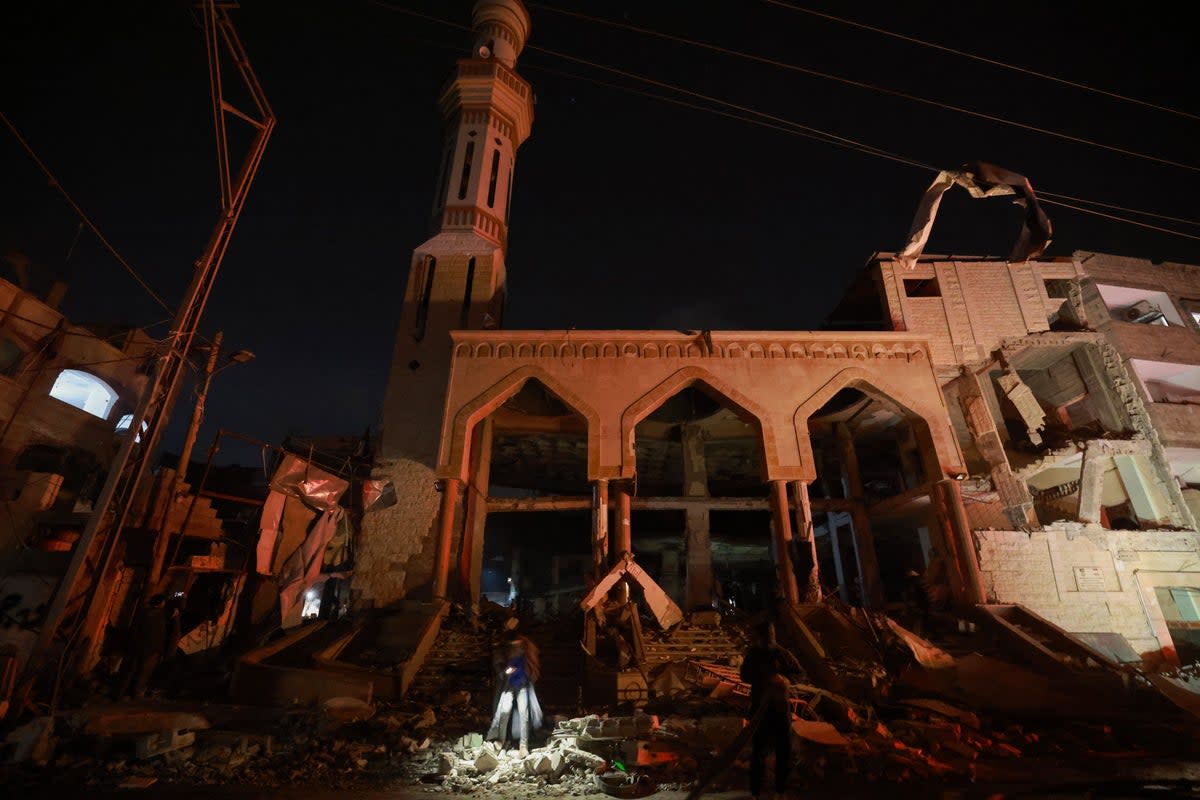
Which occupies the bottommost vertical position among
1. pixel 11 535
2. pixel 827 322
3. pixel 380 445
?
pixel 11 535

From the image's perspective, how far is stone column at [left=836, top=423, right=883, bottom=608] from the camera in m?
15.7

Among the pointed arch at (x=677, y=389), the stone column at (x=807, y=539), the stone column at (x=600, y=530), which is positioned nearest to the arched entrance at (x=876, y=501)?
the stone column at (x=807, y=539)

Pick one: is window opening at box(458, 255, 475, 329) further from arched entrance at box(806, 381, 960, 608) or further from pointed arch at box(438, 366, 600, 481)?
arched entrance at box(806, 381, 960, 608)

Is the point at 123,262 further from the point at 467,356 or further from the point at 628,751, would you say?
the point at 628,751

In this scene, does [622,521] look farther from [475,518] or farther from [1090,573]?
[1090,573]

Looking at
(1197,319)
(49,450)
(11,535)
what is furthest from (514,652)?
(1197,319)

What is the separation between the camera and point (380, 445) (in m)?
14.5

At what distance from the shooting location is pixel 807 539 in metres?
12.2

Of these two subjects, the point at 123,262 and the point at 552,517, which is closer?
the point at 123,262

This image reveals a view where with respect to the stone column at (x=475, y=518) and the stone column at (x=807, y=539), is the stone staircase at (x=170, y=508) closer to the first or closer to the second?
the stone column at (x=475, y=518)

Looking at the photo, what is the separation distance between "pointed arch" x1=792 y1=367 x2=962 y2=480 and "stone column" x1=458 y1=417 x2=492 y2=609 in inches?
321

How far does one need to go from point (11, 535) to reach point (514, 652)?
1707cm

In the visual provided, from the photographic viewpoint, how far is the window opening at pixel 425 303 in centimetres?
1569

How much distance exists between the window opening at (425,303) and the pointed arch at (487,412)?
3.66 m
